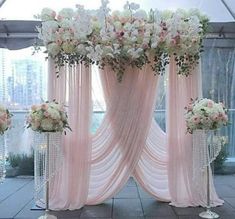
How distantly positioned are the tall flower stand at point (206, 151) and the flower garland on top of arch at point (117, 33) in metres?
1.00

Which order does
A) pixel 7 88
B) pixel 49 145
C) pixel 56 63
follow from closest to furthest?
1. pixel 49 145
2. pixel 56 63
3. pixel 7 88

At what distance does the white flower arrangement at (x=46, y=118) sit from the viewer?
12.9 ft

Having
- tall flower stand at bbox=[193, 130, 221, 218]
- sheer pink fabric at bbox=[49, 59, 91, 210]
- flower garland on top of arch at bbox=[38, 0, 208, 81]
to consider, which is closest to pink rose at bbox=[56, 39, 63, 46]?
flower garland on top of arch at bbox=[38, 0, 208, 81]

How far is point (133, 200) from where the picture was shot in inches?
197

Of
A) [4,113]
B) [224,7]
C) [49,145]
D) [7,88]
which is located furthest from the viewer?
[7,88]

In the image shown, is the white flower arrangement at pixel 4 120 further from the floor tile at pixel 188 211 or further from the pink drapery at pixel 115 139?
the floor tile at pixel 188 211

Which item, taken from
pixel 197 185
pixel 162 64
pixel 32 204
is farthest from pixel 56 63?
pixel 197 185

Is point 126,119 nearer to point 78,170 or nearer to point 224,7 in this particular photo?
point 78,170

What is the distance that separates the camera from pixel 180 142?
4.68 m

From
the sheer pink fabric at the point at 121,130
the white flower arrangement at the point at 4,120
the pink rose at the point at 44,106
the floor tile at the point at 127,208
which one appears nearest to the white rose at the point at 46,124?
the pink rose at the point at 44,106

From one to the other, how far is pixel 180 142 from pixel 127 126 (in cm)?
70

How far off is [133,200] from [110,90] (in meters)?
1.52

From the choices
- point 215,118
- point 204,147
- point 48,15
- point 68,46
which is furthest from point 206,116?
point 48,15

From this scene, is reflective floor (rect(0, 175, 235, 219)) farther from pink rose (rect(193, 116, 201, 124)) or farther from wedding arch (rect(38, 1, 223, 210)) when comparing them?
pink rose (rect(193, 116, 201, 124))
